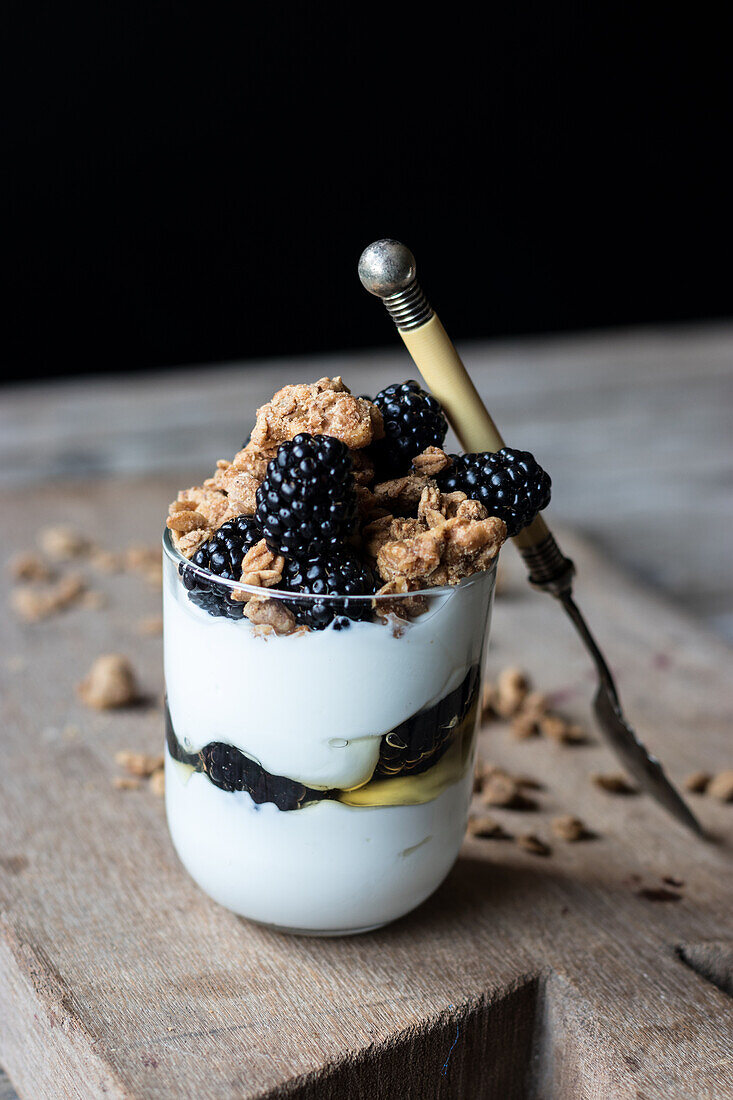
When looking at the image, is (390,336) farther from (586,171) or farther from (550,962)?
(550,962)

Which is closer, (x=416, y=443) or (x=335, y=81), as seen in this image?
(x=416, y=443)

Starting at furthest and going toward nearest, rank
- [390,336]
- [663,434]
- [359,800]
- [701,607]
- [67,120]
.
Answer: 1. [390,336]
2. [67,120]
3. [663,434]
4. [701,607]
5. [359,800]

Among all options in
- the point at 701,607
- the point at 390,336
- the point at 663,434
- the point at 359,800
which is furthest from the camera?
the point at 390,336

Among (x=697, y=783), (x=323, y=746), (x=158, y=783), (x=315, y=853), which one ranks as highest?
(x=323, y=746)

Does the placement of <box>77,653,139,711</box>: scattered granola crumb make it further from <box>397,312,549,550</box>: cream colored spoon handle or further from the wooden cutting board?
<box>397,312,549,550</box>: cream colored spoon handle

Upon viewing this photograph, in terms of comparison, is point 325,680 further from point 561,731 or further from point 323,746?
point 561,731

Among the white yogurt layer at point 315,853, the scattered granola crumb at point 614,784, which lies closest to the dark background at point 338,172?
the scattered granola crumb at point 614,784

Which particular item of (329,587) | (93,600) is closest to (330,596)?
(329,587)

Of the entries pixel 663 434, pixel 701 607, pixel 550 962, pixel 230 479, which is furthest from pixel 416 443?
pixel 663 434
